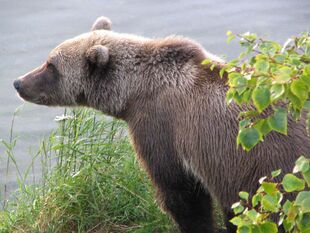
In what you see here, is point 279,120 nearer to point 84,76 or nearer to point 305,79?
point 305,79

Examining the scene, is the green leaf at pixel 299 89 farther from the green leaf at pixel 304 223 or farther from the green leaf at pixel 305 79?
the green leaf at pixel 304 223

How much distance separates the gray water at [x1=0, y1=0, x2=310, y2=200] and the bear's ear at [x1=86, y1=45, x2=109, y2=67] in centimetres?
444

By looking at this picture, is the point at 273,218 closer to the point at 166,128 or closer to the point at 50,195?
the point at 166,128

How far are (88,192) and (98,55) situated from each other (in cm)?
106

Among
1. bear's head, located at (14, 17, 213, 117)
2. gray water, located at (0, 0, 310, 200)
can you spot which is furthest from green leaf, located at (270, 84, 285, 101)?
gray water, located at (0, 0, 310, 200)

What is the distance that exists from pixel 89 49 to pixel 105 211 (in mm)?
1147

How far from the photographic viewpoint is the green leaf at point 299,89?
2.21m

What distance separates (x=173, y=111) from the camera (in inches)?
181

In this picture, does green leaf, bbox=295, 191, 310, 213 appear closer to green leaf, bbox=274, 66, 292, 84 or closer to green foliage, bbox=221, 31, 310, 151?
green foliage, bbox=221, 31, 310, 151

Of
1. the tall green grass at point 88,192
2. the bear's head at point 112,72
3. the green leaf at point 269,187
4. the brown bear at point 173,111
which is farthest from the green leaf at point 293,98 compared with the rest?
the tall green grass at point 88,192

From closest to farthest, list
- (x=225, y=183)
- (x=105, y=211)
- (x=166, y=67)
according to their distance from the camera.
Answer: (x=225, y=183), (x=166, y=67), (x=105, y=211)

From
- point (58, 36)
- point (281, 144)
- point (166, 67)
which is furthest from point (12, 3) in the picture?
point (281, 144)

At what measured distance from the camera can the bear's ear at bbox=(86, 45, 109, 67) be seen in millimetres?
4796

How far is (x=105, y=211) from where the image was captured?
17.5 ft
